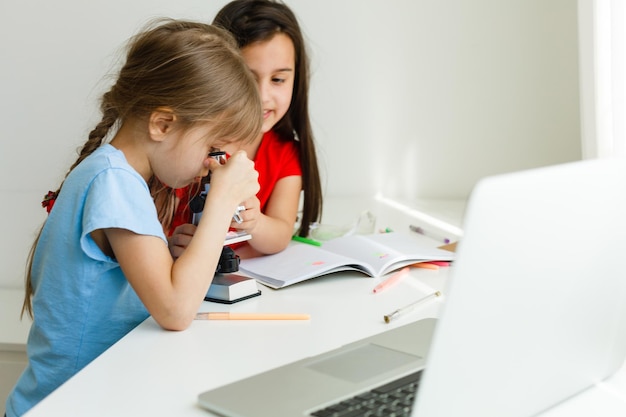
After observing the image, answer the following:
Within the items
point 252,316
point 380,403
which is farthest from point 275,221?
point 380,403

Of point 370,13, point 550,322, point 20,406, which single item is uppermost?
point 370,13

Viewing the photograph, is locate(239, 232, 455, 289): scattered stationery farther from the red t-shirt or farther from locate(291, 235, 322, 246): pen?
the red t-shirt

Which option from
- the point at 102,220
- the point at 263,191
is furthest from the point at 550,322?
the point at 263,191

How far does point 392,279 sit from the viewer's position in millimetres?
1296

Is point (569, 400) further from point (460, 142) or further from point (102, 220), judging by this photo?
point (460, 142)

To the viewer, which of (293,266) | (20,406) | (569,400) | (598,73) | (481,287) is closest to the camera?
(481,287)

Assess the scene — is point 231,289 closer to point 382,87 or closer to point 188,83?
point 188,83

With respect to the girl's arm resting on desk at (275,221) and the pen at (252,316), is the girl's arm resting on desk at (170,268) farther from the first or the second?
the girl's arm resting on desk at (275,221)

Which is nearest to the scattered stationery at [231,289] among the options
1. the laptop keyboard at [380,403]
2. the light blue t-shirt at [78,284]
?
the light blue t-shirt at [78,284]

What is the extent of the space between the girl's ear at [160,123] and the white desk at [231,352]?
262 mm

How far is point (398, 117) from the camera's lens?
8.20 ft

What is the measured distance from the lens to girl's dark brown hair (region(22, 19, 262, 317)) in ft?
3.82

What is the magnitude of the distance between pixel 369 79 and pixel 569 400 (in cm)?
182

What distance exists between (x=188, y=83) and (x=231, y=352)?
0.42 m
